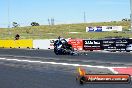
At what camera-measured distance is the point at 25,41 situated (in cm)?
4788

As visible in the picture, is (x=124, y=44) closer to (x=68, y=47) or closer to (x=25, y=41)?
(x=68, y=47)

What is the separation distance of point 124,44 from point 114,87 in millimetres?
23801

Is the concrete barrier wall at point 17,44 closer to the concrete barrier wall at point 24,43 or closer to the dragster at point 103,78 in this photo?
the concrete barrier wall at point 24,43

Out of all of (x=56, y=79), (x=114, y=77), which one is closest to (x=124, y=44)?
(x=56, y=79)

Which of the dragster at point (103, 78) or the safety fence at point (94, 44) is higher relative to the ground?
the dragster at point (103, 78)

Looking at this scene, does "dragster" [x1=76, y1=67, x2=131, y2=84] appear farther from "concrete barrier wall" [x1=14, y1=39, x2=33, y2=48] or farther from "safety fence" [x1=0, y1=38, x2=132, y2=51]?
"concrete barrier wall" [x1=14, y1=39, x2=33, y2=48]

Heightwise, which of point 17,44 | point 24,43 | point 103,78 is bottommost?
point 17,44

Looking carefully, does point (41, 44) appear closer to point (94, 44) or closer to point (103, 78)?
point (94, 44)

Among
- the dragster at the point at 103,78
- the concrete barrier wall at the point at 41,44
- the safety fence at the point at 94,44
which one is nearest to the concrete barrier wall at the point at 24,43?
the safety fence at the point at 94,44

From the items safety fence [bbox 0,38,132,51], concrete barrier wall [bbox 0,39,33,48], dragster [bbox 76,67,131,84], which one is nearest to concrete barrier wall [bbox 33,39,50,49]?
safety fence [bbox 0,38,132,51]

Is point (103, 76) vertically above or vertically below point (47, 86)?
above

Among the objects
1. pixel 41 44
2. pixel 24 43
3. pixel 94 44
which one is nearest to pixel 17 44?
pixel 24 43

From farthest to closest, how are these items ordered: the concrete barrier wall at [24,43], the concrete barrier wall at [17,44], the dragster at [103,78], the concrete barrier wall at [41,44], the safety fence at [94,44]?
the concrete barrier wall at [17,44] → the concrete barrier wall at [24,43] → the concrete barrier wall at [41,44] → the safety fence at [94,44] → the dragster at [103,78]

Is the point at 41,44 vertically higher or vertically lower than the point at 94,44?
lower
